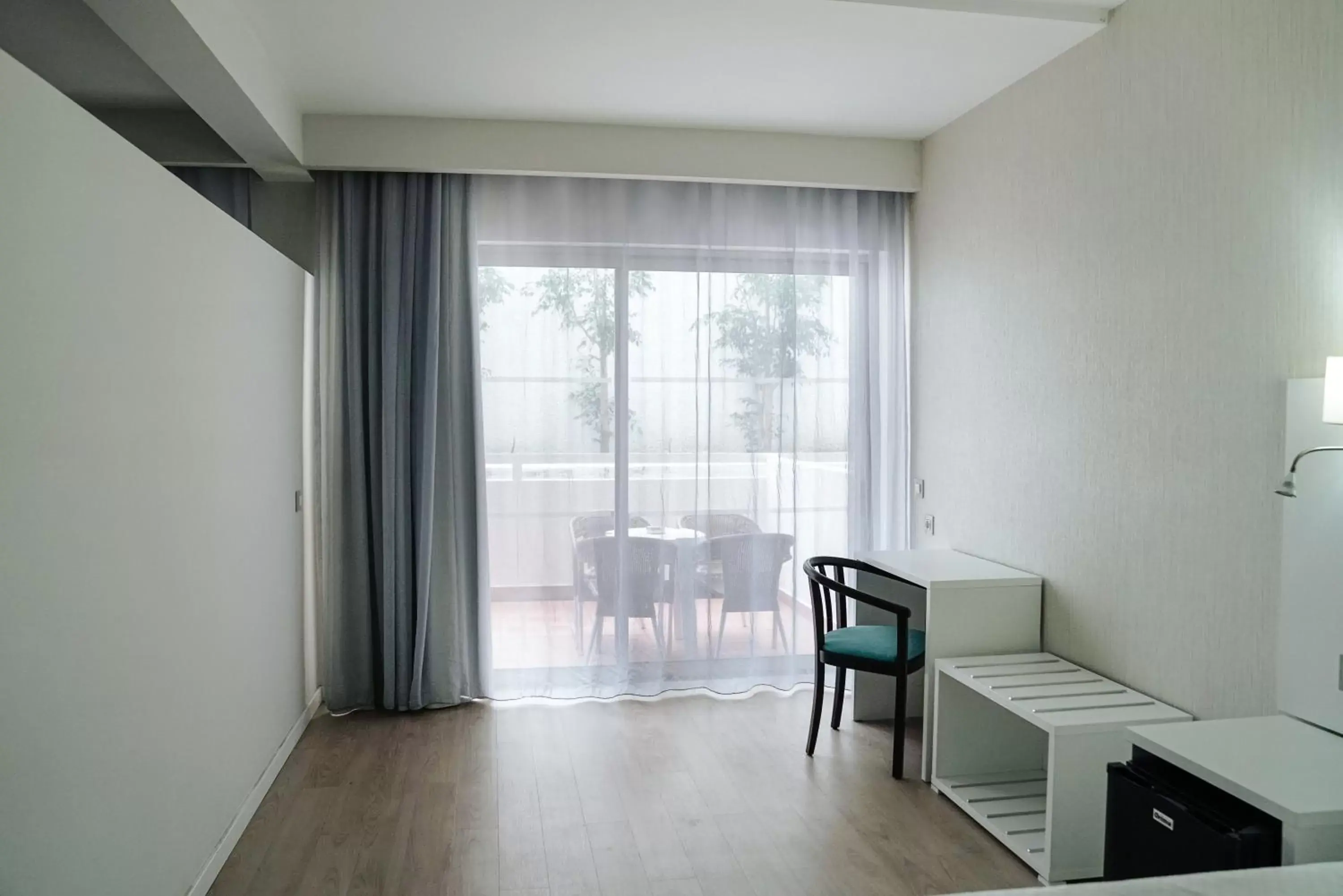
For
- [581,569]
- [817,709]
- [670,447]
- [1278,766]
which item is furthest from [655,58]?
[1278,766]

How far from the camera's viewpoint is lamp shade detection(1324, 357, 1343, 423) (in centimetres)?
214

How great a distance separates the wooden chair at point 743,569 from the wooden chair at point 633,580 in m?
0.24

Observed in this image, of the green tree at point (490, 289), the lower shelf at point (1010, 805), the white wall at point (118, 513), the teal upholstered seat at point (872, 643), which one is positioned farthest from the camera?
the green tree at point (490, 289)

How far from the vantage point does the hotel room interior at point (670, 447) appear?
7.09ft

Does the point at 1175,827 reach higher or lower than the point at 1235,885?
lower

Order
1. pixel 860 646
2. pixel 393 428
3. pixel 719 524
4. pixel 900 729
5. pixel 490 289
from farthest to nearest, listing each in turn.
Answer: pixel 719 524 < pixel 490 289 < pixel 393 428 < pixel 860 646 < pixel 900 729

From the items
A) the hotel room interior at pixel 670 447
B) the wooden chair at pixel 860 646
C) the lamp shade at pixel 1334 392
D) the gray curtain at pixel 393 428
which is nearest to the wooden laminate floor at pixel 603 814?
the hotel room interior at pixel 670 447

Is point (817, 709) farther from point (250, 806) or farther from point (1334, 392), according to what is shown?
point (1334, 392)

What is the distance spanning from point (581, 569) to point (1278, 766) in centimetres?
309

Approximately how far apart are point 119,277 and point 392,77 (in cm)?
186

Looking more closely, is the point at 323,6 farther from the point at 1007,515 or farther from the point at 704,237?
the point at 1007,515

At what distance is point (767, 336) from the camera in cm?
472

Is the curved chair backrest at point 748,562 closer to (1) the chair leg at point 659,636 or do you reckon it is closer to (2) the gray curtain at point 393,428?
(1) the chair leg at point 659,636

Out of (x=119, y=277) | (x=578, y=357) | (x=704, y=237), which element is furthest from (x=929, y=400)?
(x=119, y=277)
